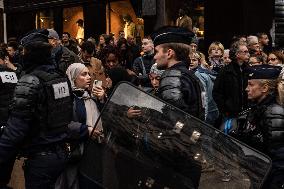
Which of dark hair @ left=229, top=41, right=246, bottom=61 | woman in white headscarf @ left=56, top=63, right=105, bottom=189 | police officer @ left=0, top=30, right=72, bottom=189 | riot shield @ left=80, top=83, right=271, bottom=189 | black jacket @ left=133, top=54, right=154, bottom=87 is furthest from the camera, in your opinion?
black jacket @ left=133, top=54, right=154, bottom=87

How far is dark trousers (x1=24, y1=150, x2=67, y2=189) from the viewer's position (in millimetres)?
4930

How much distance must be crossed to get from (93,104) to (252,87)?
5.67ft

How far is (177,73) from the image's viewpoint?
175 inches

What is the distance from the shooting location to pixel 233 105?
8227 mm

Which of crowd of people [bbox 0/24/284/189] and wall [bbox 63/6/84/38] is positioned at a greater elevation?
wall [bbox 63/6/84/38]

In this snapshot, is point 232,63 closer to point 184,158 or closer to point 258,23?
point 184,158

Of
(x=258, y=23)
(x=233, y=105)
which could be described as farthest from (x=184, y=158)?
(x=258, y=23)

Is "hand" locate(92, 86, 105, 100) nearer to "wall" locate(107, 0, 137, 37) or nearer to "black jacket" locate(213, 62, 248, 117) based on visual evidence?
"black jacket" locate(213, 62, 248, 117)

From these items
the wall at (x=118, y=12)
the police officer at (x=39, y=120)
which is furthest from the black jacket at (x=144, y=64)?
the wall at (x=118, y=12)

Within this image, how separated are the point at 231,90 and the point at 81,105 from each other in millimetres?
3066

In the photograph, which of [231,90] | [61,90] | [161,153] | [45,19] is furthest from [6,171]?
[45,19]

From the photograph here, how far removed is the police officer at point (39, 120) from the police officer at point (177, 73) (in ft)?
3.07

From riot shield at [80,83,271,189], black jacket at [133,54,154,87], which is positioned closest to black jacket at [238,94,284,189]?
riot shield at [80,83,271,189]

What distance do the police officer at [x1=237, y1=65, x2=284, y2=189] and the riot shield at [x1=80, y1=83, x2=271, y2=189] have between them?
45.2 inches
